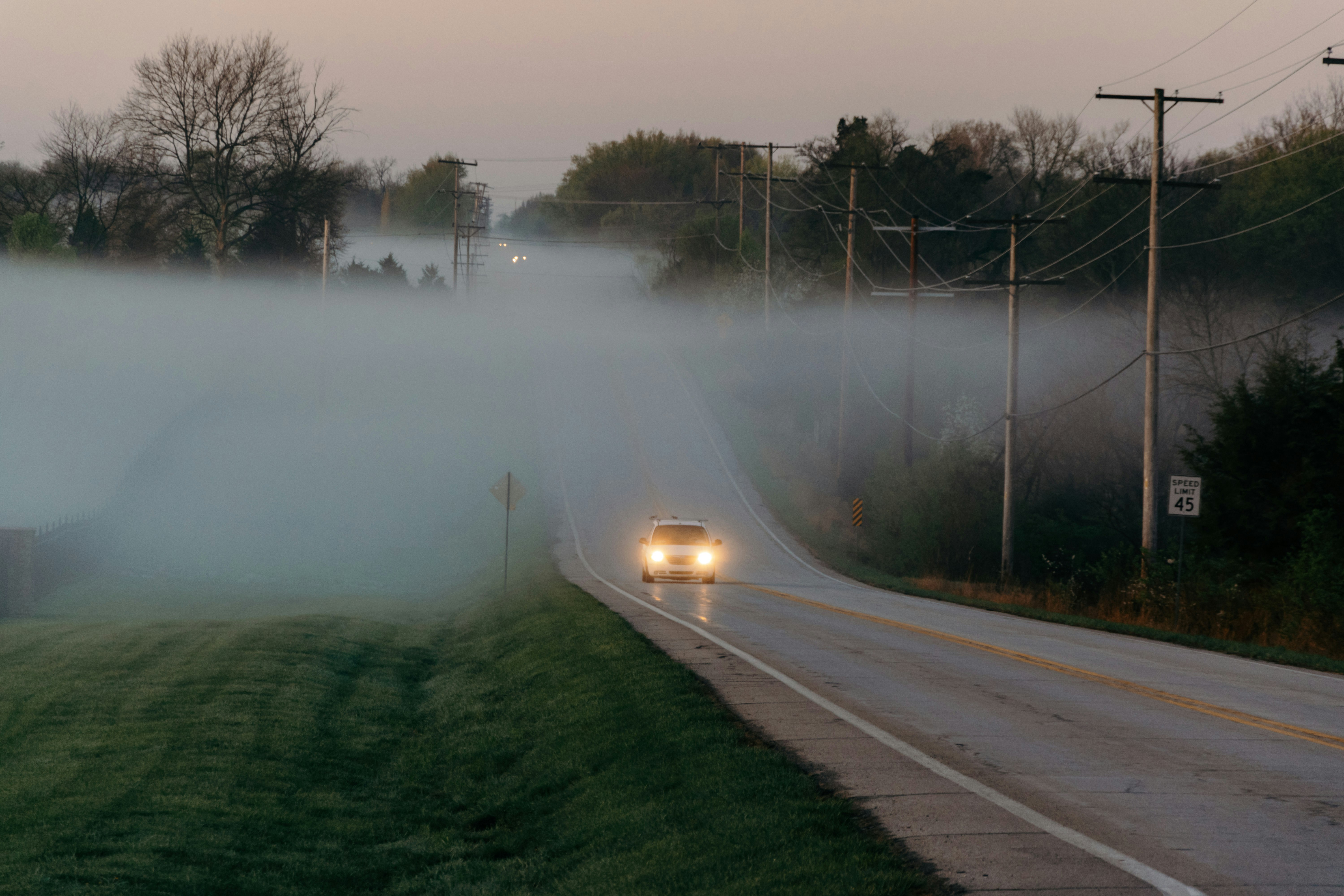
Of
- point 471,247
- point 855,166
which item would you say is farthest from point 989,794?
point 471,247

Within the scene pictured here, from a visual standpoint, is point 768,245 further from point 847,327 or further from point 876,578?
point 876,578

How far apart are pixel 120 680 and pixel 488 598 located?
14.4m

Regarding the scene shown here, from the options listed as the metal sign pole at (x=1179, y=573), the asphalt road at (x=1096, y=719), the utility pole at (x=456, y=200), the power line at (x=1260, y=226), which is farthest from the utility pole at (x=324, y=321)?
the metal sign pole at (x=1179, y=573)

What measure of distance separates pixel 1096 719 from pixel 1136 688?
246 centimetres

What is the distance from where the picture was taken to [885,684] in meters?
13.3

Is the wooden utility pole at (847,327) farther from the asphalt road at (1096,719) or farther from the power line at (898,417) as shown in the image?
the asphalt road at (1096,719)

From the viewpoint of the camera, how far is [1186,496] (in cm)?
2317

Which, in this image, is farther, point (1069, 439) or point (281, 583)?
point (1069, 439)

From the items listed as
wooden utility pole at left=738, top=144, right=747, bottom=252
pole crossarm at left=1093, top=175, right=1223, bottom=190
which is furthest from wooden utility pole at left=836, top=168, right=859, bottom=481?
pole crossarm at left=1093, top=175, right=1223, bottom=190

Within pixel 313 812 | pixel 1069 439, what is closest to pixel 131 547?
pixel 313 812

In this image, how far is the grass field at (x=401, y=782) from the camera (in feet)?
27.0

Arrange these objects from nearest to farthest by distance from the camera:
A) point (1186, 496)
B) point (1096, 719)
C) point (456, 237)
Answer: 1. point (1096, 719)
2. point (1186, 496)
3. point (456, 237)

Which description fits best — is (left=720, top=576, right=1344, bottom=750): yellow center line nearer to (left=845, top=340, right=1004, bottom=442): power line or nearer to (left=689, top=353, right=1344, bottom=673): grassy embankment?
(left=689, top=353, right=1344, bottom=673): grassy embankment

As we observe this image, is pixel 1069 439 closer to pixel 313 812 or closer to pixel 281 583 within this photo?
pixel 281 583
